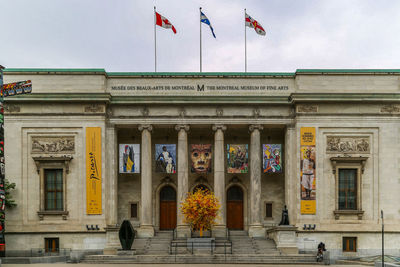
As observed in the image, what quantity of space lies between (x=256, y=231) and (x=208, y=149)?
7016 millimetres

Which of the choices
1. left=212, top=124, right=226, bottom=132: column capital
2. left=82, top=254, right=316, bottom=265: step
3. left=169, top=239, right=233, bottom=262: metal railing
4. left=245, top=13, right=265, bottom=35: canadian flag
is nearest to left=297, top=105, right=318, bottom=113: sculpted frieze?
left=212, top=124, right=226, bottom=132: column capital

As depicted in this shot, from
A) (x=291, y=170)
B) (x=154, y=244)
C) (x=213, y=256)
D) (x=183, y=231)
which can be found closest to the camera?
(x=213, y=256)

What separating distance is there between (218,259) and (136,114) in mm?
12510

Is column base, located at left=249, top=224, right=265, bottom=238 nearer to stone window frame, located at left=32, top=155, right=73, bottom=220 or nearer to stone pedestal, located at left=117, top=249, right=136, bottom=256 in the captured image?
stone pedestal, located at left=117, top=249, right=136, bottom=256

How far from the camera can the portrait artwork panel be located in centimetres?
3625

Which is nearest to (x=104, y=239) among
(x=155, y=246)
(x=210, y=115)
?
(x=155, y=246)

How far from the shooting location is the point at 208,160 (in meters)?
37.9

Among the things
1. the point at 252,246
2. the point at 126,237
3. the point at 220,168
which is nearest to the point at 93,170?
the point at 126,237

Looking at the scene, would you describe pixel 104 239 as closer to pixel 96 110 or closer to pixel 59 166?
pixel 59 166

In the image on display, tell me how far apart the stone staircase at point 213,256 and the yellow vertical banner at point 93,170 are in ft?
13.7

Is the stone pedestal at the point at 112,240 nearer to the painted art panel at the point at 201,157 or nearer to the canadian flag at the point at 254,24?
the painted art panel at the point at 201,157

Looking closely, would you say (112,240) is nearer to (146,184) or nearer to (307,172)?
(146,184)

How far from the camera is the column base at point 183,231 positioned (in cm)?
3613

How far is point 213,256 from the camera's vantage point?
31.9 metres
